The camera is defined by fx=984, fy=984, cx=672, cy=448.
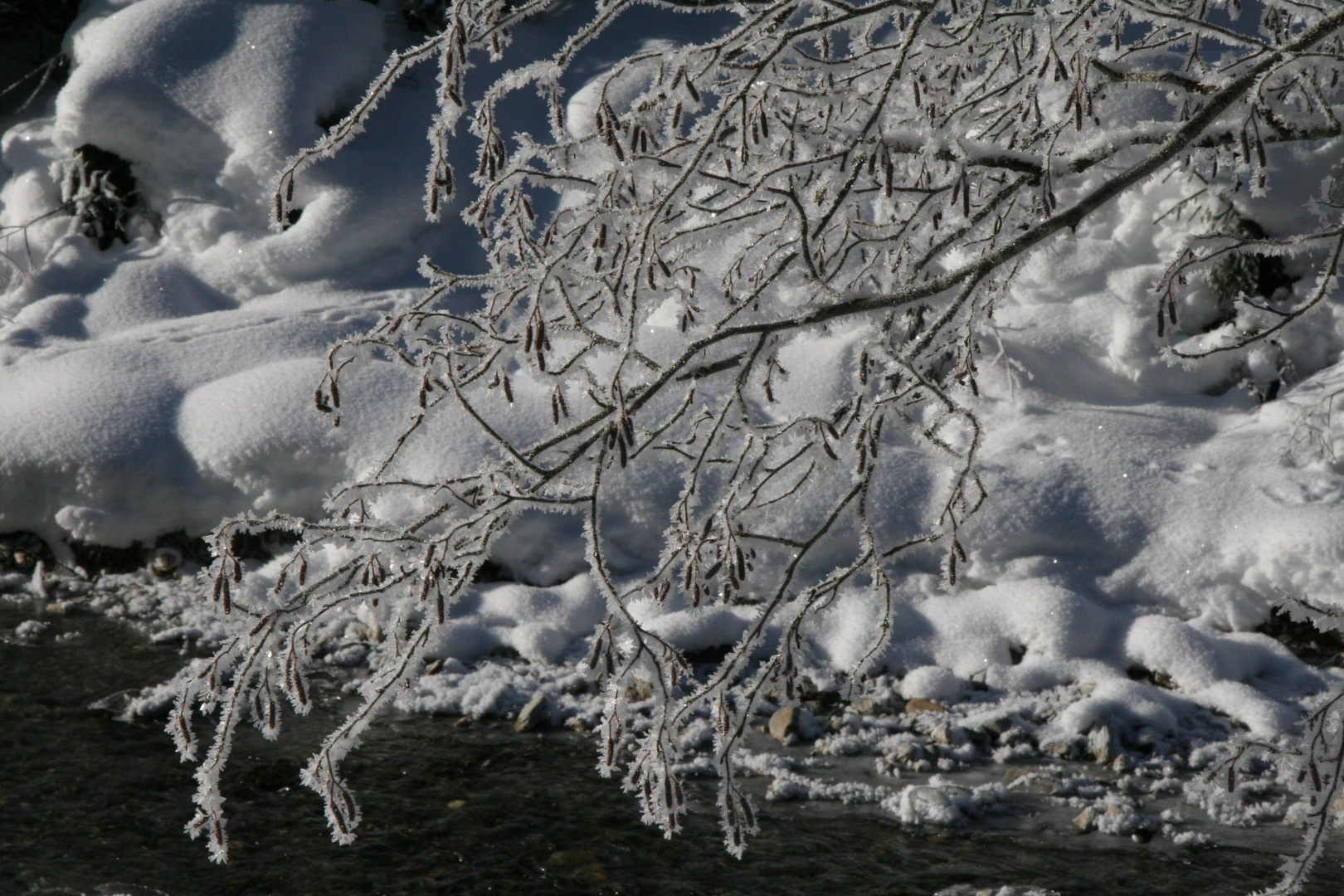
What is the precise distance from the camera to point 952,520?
2.20 m

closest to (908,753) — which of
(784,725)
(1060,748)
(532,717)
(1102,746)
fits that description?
(784,725)

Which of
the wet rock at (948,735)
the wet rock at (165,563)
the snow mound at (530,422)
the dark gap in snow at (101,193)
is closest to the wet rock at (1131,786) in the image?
the snow mound at (530,422)

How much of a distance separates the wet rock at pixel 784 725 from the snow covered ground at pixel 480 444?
0.50 ft

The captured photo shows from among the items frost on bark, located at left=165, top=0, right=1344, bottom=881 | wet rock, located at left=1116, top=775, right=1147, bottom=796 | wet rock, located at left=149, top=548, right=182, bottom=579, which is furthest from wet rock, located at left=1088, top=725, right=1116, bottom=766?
wet rock, located at left=149, top=548, right=182, bottom=579

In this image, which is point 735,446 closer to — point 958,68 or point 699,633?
point 699,633

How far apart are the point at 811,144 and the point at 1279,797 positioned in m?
3.24

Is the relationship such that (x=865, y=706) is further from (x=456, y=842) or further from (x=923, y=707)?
(x=456, y=842)

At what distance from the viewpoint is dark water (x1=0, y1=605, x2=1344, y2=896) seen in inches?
133

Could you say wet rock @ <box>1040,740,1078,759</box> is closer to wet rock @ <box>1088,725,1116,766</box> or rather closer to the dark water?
wet rock @ <box>1088,725,1116,766</box>

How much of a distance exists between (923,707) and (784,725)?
683mm

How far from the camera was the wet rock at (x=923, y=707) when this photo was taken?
180 inches

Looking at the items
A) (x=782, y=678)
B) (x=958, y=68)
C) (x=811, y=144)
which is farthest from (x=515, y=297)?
(x=958, y=68)

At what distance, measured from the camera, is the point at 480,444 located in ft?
19.9

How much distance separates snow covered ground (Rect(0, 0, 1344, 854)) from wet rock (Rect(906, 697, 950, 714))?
0.05 m
